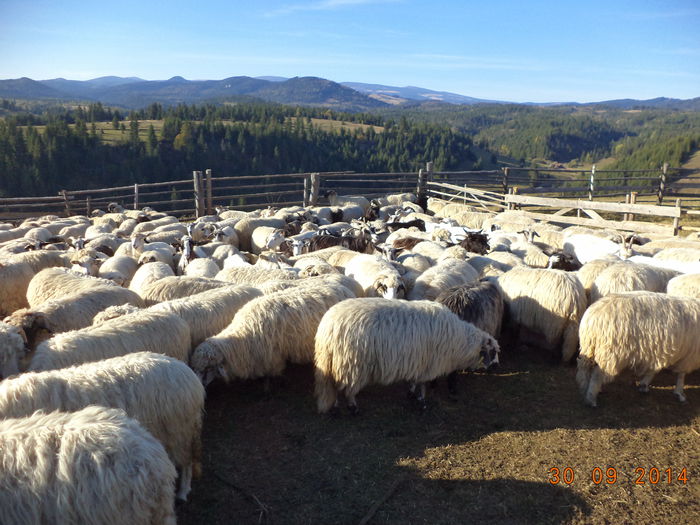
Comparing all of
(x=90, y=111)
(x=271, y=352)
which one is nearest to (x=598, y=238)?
(x=271, y=352)

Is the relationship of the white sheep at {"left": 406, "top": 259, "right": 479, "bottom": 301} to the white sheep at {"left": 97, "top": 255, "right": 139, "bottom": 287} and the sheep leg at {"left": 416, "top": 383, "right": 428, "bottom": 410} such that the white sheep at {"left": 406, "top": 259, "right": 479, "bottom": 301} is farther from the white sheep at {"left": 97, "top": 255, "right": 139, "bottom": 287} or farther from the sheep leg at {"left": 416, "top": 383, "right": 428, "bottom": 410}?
the white sheep at {"left": 97, "top": 255, "right": 139, "bottom": 287}

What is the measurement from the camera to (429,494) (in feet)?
13.5

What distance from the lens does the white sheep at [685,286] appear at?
652 centimetres

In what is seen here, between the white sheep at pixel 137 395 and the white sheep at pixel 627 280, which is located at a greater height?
the white sheep at pixel 627 280

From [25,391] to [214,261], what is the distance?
20.1ft

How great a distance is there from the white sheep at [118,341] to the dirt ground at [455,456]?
3.00ft

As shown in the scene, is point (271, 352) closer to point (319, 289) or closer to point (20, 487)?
point (319, 289)

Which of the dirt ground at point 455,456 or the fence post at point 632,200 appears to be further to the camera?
the fence post at point 632,200

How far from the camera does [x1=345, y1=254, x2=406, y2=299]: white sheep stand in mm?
6980

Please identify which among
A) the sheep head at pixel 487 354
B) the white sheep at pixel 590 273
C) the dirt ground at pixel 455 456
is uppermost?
the white sheep at pixel 590 273

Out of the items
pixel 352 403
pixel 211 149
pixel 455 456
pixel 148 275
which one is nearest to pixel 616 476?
pixel 455 456

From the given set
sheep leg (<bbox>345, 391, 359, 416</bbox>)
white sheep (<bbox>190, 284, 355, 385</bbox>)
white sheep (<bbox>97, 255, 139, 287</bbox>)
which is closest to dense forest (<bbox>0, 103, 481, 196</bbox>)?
white sheep (<bbox>97, 255, 139, 287</bbox>)

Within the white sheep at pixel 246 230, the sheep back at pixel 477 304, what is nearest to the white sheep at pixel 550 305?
the sheep back at pixel 477 304

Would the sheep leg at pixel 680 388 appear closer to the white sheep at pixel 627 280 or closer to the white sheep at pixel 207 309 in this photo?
the white sheep at pixel 627 280
